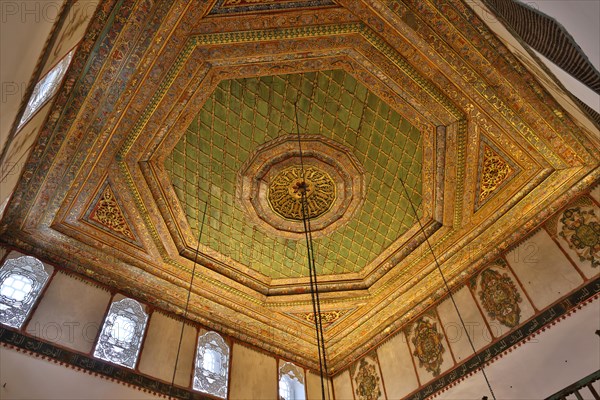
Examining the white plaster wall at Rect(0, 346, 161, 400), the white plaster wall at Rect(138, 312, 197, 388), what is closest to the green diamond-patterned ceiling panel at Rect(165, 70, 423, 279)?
the white plaster wall at Rect(138, 312, 197, 388)

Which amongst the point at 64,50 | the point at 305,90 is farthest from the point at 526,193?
the point at 64,50

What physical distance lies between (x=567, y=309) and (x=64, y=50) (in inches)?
224

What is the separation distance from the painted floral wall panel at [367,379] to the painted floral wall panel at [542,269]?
2526mm

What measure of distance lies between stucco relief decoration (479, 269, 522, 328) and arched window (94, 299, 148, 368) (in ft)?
14.7

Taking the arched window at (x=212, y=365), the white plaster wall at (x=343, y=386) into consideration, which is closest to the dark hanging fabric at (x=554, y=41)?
the arched window at (x=212, y=365)

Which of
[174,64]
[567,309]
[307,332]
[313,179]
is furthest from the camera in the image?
[307,332]

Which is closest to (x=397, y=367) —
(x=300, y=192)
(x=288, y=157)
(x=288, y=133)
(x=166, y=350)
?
(x=300, y=192)

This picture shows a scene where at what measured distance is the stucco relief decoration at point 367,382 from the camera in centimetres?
653

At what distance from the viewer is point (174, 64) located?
4621mm

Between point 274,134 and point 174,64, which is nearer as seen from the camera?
point 174,64

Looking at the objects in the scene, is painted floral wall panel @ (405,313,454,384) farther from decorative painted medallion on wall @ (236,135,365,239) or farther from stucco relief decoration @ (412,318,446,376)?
decorative painted medallion on wall @ (236,135,365,239)

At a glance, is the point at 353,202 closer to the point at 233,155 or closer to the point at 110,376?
the point at 233,155

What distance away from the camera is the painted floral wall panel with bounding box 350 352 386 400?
6.52 metres

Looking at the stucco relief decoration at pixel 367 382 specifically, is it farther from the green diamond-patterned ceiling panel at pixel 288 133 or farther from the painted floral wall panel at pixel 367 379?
the green diamond-patterned ceiling panel at pixel 288 133
